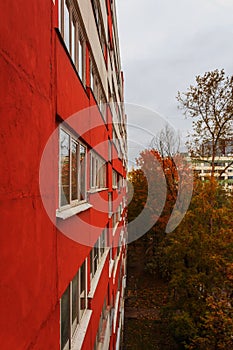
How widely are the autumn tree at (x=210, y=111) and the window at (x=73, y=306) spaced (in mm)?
12838

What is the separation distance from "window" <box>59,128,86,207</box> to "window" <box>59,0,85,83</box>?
55.2 inches

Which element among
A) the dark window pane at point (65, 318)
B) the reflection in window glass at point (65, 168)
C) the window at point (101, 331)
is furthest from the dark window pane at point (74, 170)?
the window at point (101, 331)

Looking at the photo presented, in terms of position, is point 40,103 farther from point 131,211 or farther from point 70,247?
point 131,211

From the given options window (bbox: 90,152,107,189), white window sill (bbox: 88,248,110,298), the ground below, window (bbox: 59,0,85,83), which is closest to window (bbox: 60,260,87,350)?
white window sill (bbox: 88,248,110,298)

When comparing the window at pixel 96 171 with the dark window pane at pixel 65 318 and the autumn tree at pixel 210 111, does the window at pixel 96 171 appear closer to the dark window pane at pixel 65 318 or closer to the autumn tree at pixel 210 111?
the dark window pane at pixel 65 318

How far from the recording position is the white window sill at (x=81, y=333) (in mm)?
4242

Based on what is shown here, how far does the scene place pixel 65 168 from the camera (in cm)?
409

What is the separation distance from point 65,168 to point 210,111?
49.9 feet

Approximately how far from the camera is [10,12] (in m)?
2.00

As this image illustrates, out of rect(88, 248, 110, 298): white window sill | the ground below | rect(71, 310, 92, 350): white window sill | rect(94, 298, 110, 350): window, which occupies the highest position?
rect(88, 248, 110, 298): white window sill

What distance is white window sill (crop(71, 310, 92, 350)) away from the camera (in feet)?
13.9

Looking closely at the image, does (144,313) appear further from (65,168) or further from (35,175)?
(35,175)

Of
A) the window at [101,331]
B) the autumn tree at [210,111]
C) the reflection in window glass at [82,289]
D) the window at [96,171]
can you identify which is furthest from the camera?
the autumn tree at [210,111]

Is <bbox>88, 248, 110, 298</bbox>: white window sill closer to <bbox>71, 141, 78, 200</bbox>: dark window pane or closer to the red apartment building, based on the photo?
the red apartment building
